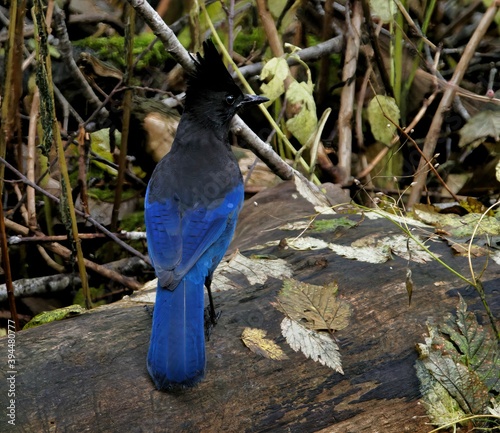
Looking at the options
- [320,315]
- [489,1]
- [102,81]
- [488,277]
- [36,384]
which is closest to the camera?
[36,384]

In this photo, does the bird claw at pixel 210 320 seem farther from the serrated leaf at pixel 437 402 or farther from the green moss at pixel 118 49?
the green moss at pixel 118 49

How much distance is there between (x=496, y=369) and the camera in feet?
7.69

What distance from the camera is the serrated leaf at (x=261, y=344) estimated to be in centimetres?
232

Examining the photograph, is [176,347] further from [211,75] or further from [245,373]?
[211,75]

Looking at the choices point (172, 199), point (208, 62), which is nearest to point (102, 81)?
point (208, 62)

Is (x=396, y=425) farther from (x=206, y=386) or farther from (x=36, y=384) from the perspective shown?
(x=36, y=384)

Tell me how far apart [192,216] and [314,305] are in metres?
0.57

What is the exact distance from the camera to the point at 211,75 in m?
3.21

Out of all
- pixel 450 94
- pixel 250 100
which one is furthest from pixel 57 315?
pixel 450 94

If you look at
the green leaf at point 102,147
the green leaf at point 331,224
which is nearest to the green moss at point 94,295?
the green leaf at point 102,147

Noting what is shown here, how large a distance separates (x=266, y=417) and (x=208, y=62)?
1563mm

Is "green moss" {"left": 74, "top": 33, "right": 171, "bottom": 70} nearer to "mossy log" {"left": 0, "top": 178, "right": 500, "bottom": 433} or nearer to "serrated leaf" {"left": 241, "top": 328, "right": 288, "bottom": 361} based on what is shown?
"mossy log" {"left": 0, "top": 178, "right": 500, "bottom": 433}

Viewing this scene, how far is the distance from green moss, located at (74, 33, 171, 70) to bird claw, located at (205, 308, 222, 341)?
327 centimetres

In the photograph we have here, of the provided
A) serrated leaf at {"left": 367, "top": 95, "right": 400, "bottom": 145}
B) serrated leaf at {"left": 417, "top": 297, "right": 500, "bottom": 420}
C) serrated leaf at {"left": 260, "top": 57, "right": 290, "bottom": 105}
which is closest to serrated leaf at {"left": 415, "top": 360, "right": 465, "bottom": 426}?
serrated leaf at {"left": 417, "top": 297, "right": 500, "bottom": 420}
